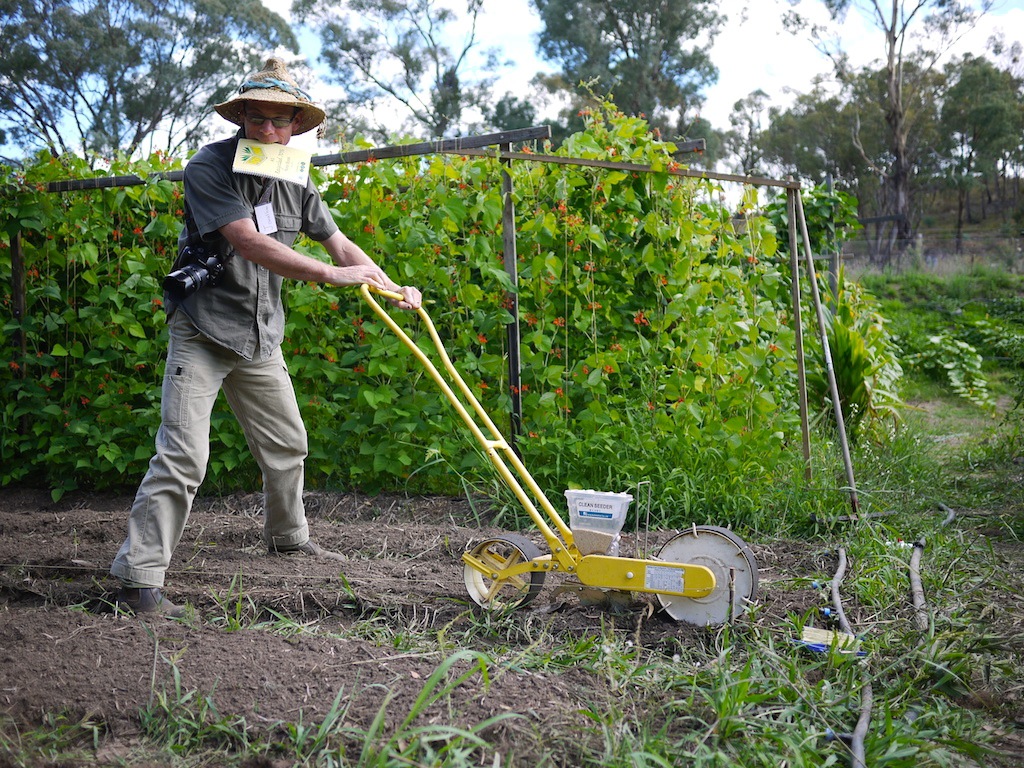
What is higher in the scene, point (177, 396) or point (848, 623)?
point (177, 396)

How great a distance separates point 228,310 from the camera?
3.46 m

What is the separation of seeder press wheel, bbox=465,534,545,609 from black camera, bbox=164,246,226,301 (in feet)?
4.49

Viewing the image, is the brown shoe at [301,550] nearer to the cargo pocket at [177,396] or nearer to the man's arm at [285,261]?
the cargo pocket at [177,396]

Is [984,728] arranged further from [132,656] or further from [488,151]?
[488,151]

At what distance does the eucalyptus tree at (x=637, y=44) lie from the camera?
30875 mm

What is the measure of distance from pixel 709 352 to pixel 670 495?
77 cm

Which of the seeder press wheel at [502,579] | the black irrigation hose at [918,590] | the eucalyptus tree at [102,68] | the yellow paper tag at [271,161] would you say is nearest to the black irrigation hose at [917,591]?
the black irrigation hose at [918,590]

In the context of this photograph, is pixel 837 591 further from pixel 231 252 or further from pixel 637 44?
pixel 637 44

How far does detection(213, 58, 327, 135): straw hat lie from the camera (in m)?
3.30

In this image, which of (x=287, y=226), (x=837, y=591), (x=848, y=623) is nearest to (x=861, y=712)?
(x=848, y=623)

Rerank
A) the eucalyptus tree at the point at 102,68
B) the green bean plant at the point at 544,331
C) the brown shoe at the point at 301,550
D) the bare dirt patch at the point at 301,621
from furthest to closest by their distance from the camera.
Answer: the eucalyptus tree at the point at 102,68
the green bean plant at the point at 544,331
the brown shoe at the point at 301,550
the bare dirt patch at the point at 301,621

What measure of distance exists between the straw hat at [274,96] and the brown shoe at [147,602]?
1.74 meters

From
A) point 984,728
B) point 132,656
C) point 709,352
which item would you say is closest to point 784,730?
point 984,728

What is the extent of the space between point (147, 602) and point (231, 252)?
1281mm
